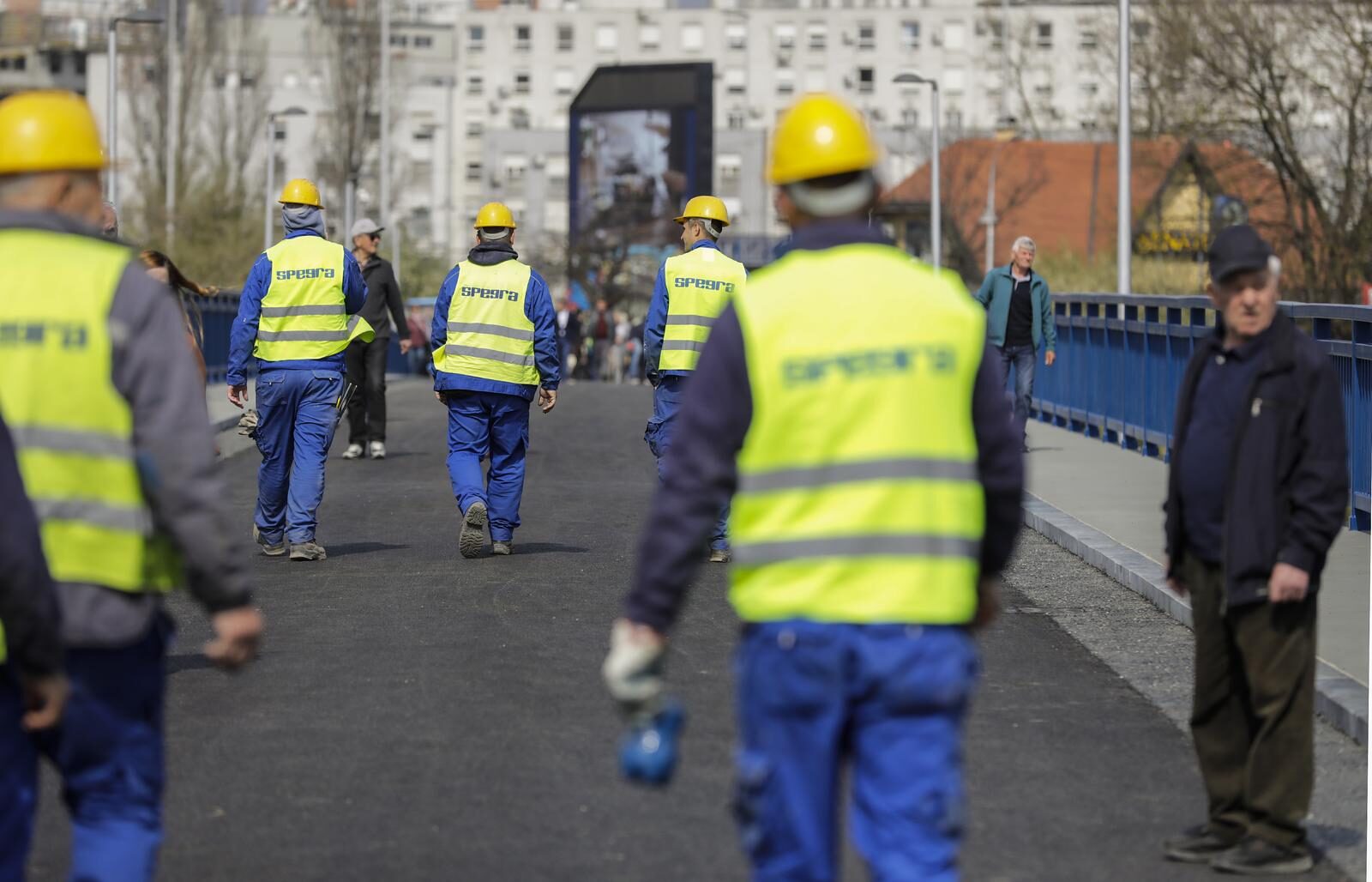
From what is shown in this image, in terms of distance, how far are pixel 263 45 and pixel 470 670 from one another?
89413 millimetres

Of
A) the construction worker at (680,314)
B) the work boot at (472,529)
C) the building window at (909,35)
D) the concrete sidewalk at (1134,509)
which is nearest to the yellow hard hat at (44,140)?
the concrete sidewalk at (1134,509)

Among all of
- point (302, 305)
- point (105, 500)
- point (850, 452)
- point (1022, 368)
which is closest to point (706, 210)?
point (302, 305)

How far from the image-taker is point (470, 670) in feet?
29.8

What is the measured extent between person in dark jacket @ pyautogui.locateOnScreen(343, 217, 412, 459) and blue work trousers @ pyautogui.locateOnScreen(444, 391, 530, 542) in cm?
690

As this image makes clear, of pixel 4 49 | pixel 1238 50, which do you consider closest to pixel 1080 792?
pixel 1238 50

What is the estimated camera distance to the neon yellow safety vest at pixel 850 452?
423 centimetres

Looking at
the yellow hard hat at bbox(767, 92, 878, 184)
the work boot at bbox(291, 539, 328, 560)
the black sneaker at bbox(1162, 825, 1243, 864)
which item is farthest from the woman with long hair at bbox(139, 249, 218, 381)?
the yellow hard hat at bbox(767, 92, 878, 184)

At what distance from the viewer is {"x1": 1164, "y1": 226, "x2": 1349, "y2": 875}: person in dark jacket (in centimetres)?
616

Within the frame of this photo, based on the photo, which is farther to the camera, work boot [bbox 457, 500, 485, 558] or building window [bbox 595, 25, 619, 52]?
building window [bbox 595, 25, 619, 52]

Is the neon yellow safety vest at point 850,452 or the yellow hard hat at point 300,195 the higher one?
the yellow hard hat at point 300,195

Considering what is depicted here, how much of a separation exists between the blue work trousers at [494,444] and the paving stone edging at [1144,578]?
3.10m

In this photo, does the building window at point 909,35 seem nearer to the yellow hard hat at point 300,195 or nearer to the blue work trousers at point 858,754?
the yellow hard hat at point 300,195

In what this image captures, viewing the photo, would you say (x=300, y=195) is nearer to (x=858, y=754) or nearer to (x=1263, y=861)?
(x=1263, y=861)

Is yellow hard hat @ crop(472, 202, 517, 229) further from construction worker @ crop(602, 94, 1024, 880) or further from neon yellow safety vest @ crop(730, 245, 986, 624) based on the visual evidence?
neon yellow safety vest @ crop(730, 245, 986, 624)
